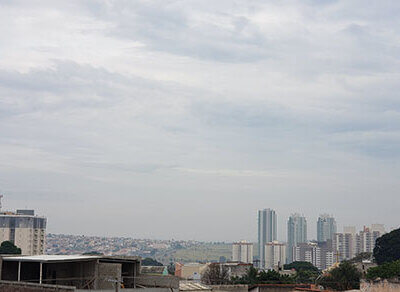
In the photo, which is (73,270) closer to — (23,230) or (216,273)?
(216,273)

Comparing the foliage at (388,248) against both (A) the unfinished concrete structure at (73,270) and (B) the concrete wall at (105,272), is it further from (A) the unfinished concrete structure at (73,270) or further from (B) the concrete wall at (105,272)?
(B) the concrete wall at (105,272)

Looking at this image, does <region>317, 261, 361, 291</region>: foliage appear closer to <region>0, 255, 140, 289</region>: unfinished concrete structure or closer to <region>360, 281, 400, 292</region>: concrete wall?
<region>360, 281, 400, 292</region>: concrete wall

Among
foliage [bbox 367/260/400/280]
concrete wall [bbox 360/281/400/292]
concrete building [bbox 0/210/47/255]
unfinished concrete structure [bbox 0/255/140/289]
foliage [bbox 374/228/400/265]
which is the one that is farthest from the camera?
concrete building [bbox 0/210/47/255]

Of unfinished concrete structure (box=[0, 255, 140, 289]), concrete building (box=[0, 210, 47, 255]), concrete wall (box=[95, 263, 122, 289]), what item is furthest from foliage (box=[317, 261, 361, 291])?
concrete building (box=[0, 210, 47, 255])

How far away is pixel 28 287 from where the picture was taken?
2756 cm

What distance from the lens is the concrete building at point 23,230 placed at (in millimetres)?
169875

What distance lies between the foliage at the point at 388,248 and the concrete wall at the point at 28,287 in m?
82.2

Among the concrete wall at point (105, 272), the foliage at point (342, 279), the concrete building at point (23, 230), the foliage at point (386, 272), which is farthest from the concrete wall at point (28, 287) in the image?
the concrete building at point (23, 230)

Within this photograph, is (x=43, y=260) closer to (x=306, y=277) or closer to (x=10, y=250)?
(x=306, y=277)

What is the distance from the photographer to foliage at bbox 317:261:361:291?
220ft

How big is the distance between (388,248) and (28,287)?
8543 centimetres

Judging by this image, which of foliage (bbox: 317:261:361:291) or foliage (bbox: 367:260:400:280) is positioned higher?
foliage (bbox: 367:260:400:280)

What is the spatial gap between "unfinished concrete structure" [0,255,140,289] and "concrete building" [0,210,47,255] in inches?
5621

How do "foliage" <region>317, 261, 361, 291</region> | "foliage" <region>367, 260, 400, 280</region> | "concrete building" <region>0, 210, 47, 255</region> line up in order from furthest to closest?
"concrete building" <region>0, 210, 47, 255</region>, "foliage" <region>317, 261, 361, 291</region>, "foliage" <region>367, 260, 400, 280</region>
